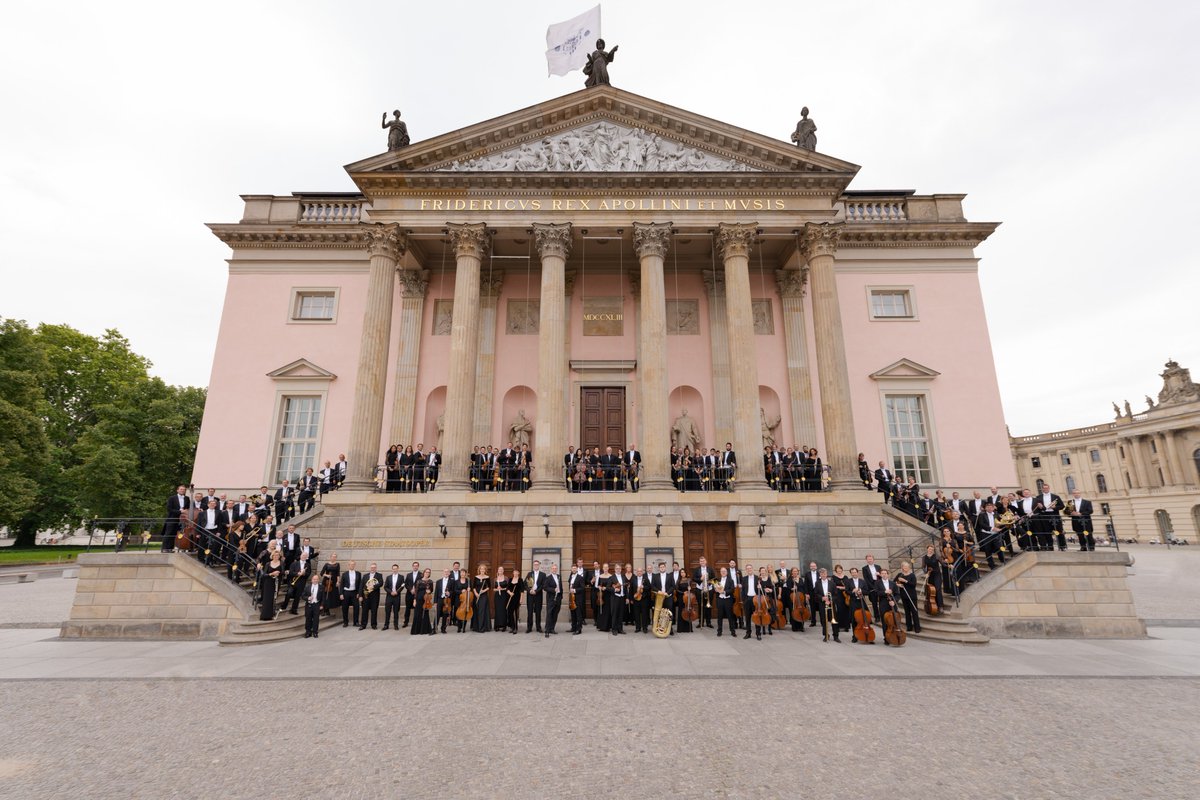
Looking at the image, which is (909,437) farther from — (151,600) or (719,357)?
(151,600)

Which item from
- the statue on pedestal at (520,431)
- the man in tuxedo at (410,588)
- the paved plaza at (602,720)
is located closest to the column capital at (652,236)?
the statue on pedestal at (520,431)

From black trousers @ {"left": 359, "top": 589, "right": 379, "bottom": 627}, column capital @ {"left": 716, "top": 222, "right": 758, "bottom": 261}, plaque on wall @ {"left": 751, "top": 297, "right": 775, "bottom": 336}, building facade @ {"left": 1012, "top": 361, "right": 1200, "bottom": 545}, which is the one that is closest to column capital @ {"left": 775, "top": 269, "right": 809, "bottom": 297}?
plaque on wall @ {"left": 751, "top": 297, "right": 775, "bottom": 336}

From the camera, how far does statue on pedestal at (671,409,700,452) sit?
1934 centimetres

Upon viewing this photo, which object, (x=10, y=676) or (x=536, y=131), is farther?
(x=536, y=131)

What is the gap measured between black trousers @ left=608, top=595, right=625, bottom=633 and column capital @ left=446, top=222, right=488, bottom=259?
11.8m

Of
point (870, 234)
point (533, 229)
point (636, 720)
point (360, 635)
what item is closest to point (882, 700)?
point (636, 720)

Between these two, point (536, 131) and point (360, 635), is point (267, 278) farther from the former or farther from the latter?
point (360, 635)

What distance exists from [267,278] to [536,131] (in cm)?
1270

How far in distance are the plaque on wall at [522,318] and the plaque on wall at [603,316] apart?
6.56ft

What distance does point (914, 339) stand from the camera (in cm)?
2111

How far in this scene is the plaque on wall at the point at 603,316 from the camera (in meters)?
21.1

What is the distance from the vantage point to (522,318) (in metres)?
21.2

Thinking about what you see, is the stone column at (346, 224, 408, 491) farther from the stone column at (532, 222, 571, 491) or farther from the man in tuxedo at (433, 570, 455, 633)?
the stone column at (532, 222, 571, 491)

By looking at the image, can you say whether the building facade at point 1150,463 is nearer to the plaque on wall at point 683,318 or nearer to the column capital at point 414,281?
the plaque on wall at point 683,318
